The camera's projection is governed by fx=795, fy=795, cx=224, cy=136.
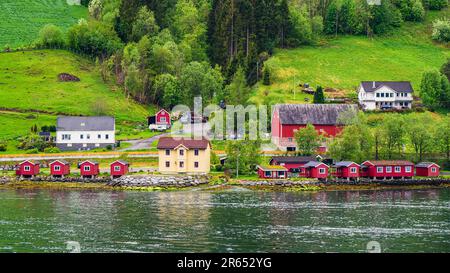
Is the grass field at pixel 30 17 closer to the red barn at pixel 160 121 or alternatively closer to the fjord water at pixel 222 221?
the red barn at pixel 160 121

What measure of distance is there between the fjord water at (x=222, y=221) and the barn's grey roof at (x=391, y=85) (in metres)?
44.5

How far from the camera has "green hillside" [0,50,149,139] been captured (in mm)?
113812

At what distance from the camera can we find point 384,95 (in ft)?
406

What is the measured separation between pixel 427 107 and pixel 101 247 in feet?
271

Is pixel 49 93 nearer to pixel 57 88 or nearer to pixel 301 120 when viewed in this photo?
pixel 57 88

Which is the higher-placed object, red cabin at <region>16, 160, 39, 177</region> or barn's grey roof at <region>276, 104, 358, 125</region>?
barn's grey roof at <region>276, 104, 358, 125</region>

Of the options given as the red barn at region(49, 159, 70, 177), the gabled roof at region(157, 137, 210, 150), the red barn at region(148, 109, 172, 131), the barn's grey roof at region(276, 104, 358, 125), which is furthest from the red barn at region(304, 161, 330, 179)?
the red barn at region(148, 109, 172, 131)

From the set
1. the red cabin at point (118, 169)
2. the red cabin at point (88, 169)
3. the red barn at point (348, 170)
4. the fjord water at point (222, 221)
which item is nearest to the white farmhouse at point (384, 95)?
the red barn at point (348, 170)

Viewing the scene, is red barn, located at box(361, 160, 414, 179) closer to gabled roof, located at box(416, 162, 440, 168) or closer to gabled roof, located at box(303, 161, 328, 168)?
gabled roof, located at box(416, 162, 440, 168)

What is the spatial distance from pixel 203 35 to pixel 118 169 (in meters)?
60.4

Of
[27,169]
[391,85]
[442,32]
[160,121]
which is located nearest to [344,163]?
[160,121]

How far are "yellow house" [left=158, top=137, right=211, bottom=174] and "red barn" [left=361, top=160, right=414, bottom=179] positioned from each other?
59.5ft
